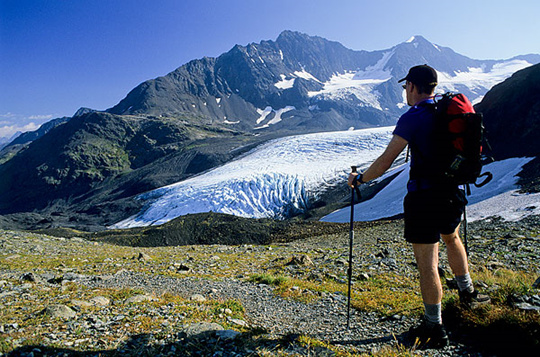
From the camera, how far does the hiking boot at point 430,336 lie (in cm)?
369

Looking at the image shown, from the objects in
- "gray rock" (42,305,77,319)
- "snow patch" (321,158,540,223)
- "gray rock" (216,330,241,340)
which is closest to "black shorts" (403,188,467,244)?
"gray rock" (216,330,241,340)

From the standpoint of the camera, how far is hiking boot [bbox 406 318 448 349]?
3.69 metres

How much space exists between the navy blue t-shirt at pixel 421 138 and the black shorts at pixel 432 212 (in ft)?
0.81

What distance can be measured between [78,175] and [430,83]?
137 meters

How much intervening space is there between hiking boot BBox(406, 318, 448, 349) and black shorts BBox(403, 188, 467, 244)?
108cm

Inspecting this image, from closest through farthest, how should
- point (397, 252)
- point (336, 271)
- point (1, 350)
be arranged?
point (1, 350) < point (336, 271) < point (397, 252)

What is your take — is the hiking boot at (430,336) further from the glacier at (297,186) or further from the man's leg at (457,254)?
the glacier at (297,186)

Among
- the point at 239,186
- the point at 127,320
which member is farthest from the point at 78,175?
the point at 127,320

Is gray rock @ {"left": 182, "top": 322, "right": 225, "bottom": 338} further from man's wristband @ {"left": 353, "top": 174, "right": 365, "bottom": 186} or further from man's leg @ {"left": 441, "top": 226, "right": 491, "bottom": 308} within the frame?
man's leg @ {"left": 441, "top": 226, "right": 491, "bottom": 308}

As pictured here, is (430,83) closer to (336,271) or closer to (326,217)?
(336,271)

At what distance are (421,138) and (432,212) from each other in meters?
0.95

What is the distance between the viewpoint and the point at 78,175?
117m

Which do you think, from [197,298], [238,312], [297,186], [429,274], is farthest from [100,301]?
[297,186]

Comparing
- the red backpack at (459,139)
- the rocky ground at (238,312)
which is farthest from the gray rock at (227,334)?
the red backpack at (459,139)
